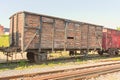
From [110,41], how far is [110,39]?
0.27 metres

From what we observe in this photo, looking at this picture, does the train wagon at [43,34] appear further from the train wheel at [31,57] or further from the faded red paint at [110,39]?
the faded red paint at [110,39]

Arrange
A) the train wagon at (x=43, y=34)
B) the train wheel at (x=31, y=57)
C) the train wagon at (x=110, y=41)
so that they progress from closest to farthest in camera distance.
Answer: the train wagon at (x=43, y=34)
the train wheel at (x=31, y=57)
the train wagon at (x=110, y=41)

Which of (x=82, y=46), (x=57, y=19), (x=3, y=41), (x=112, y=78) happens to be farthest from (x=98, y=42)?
(x=3, y=41)

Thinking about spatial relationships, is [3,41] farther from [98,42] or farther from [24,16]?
[24,16]

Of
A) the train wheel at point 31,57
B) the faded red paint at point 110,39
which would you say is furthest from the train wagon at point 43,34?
the faded red paint at point 110,39

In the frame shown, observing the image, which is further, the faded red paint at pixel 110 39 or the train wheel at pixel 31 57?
the faded red paint at pixel 110 39

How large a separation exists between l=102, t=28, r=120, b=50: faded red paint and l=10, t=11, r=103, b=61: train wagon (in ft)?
16.9

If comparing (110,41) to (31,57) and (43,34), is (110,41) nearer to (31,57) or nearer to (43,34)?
(43,34)

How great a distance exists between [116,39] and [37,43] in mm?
14800

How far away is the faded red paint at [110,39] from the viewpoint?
87.6 ft

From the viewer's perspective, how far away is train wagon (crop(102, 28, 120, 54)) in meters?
26.7

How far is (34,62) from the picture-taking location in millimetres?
17750

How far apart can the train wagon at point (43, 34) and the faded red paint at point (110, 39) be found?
5155 mm

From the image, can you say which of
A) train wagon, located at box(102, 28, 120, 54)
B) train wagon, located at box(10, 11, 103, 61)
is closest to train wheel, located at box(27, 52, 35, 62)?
train wagon, located at box(10, 11, 103, 61)
